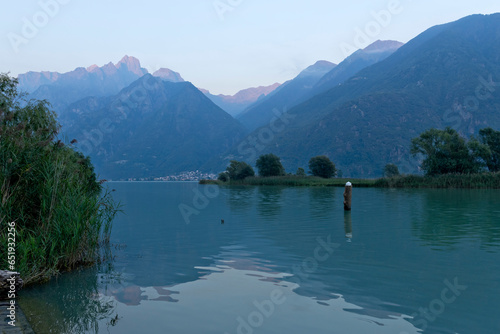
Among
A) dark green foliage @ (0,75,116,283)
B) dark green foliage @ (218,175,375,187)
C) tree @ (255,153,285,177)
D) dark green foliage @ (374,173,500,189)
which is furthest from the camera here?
tree @ (255,153,285,177)

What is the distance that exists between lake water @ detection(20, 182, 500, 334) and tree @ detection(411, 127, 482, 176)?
243 feet

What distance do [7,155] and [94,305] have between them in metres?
6.45

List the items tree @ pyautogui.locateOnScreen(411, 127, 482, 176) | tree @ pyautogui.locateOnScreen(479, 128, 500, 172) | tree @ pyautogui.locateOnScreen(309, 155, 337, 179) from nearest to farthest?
tree @ pyautogui.locateOnScreen(411, 127, 482, 176) < tree @ pyautogui.locateOnScreen(479, 128, 500, 172) < tree @ pyautogui.locateOnScreen(309, 155, 337, 179)

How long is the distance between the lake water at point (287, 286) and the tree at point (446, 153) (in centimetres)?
7420

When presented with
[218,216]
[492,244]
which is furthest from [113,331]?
[218,216]

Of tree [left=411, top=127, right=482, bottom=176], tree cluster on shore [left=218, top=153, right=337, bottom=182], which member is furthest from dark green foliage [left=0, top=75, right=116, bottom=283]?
tree cluster on shore [left=218, top=153, right=337, bottom=182]

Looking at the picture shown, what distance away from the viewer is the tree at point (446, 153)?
91062 millimetres

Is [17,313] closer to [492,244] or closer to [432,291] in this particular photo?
[432,291]

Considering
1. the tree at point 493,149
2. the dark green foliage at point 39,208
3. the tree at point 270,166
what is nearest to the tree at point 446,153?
the tree at point 493,149

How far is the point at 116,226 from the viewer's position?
107ft

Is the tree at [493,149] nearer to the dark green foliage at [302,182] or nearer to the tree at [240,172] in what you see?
the dark green foliage at [302,182]

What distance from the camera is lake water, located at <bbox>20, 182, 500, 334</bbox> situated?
985 cm

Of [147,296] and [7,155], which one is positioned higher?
[7,155]

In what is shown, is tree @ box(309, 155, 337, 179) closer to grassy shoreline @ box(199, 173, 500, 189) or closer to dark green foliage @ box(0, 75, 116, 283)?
grassy shoreline @ box(199, 173, 500, 189)
